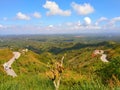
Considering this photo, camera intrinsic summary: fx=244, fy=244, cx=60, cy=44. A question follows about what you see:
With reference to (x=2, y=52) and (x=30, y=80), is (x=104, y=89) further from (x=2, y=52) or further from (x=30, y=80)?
(x=2, y=52)

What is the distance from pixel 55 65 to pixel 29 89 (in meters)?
2.24

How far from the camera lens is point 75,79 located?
9547mm

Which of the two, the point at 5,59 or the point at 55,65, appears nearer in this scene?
the point at 55,65

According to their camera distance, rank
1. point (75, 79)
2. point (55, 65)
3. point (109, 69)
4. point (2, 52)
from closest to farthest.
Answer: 1. point (55, 65)
2. point (75, 79)
3. point (109, 69)
4. point (2, 52)

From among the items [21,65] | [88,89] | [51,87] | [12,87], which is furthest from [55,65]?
[21,65]

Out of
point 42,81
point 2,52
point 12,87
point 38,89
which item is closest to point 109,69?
point 42,81

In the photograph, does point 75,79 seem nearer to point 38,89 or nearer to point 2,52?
point 38,89

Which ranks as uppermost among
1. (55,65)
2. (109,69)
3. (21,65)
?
(55,65)

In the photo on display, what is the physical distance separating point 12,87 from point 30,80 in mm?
2128

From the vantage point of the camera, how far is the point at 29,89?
25.0ft

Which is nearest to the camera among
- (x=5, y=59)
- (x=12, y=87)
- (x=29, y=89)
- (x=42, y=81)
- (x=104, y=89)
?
(x=104, y=89)

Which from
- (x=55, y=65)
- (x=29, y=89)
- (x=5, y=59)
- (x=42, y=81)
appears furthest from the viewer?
(x=5, y=59)

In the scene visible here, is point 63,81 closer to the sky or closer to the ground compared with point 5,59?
closer to the sky

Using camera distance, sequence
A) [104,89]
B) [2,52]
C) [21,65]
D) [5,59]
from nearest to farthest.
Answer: [104,89]
[21,65]
[5,59]
[2,52]
